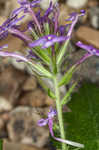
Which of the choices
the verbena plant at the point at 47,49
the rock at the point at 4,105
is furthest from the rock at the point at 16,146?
the verbena plant at the point at 47,49

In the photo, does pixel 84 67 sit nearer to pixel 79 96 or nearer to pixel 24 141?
pixel 79 96

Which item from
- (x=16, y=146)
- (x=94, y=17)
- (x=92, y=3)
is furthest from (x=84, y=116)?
(x=92, y=3)

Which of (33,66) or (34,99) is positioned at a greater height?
(33,66)

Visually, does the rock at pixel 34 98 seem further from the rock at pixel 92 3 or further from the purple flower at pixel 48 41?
the purple flower at pixel 48 41

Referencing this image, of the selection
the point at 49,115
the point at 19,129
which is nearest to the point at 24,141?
the point at 19,129

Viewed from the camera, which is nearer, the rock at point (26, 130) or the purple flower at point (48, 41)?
the purple flower at point (48, 41)

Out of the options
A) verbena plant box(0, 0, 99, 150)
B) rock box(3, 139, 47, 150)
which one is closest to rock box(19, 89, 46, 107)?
rock box(3, 139, 47, 150)
